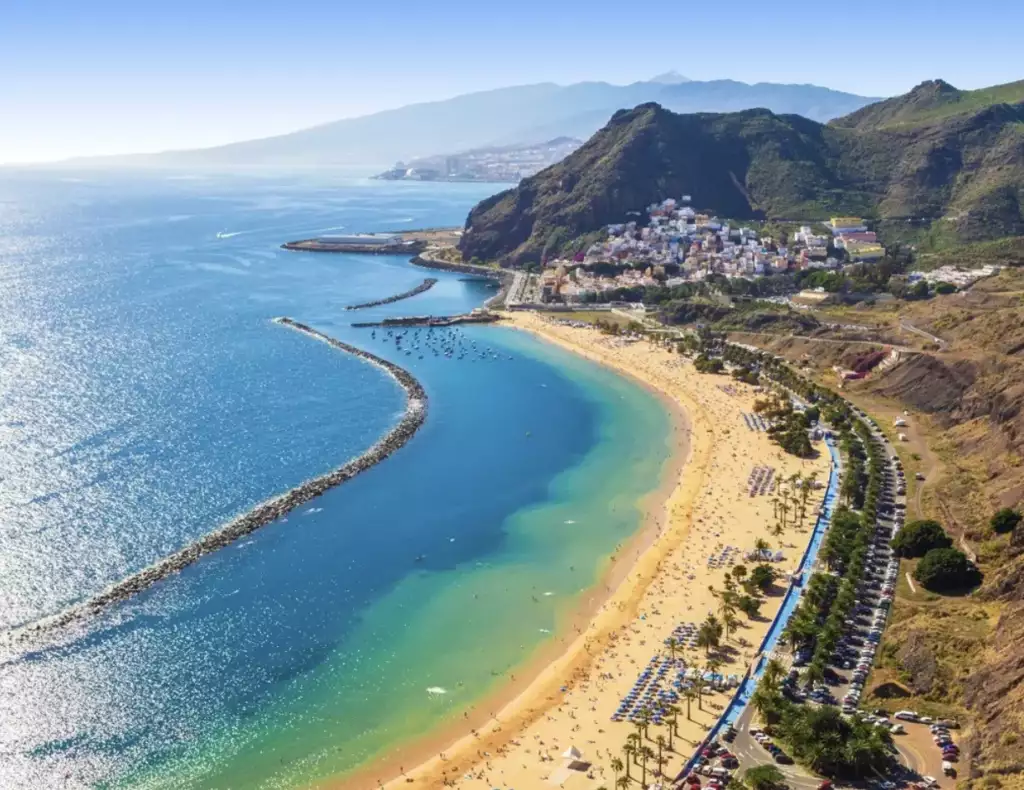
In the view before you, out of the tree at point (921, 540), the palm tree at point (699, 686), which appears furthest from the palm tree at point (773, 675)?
the tree at point (921, 540)

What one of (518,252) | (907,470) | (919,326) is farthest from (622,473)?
(518,252)

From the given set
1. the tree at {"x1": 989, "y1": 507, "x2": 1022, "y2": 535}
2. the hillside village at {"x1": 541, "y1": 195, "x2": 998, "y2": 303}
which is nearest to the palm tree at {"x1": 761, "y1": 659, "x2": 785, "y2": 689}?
the tree at {"x1": 989, "y1": 507, "x2": 1022, "y2": 535}

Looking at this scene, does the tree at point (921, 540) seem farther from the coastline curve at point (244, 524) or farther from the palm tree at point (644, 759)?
the coastline curve at point (244, 524)

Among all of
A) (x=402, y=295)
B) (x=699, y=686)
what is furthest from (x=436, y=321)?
(x=699, y=686)

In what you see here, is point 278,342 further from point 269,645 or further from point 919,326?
point 919,326

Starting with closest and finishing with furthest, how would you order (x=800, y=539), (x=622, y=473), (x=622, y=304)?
1. (x=800, y=539)
2. (x=622, y=473)
3. (x=622, y=304)

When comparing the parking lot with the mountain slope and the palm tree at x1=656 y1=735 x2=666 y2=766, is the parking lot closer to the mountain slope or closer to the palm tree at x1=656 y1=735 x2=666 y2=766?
the palm tree at x1=656 y1=735 x2=666 y2=766

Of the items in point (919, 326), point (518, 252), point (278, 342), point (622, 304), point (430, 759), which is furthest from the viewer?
point (518, 252)
